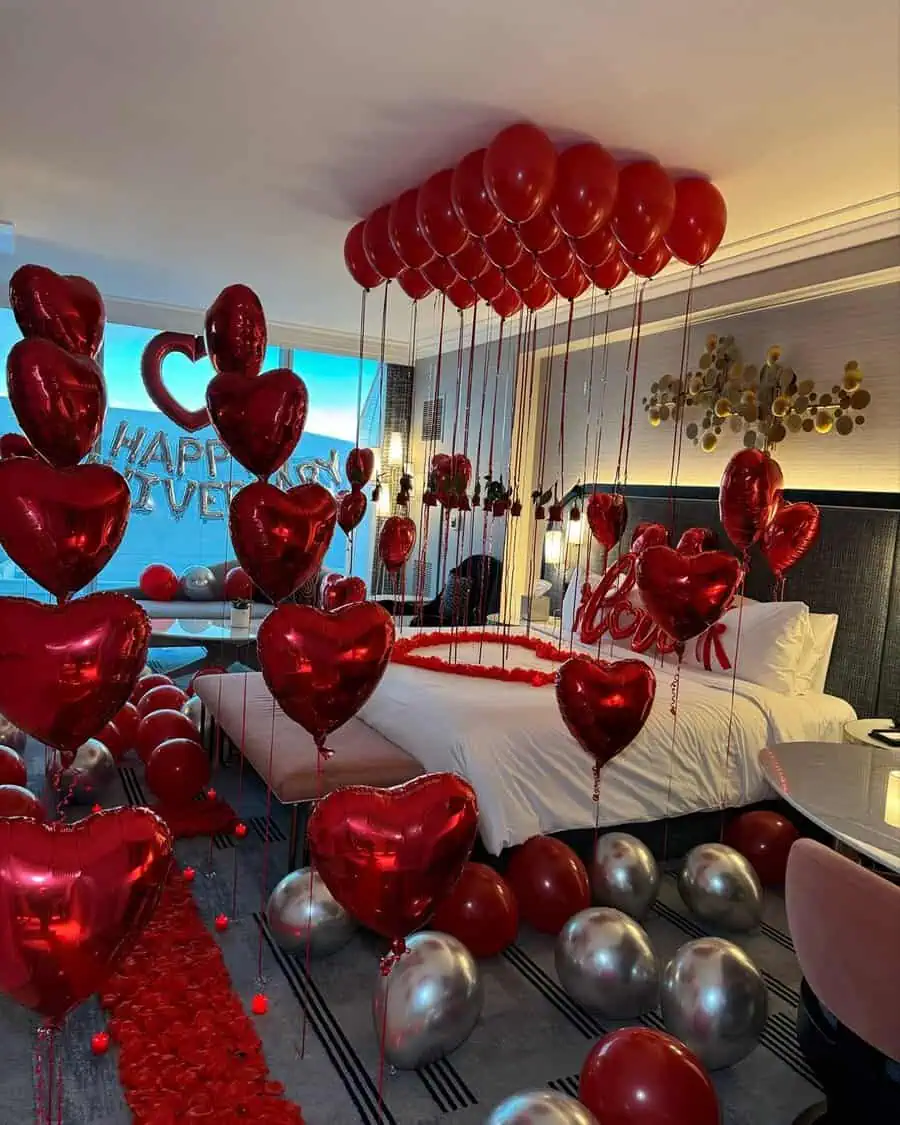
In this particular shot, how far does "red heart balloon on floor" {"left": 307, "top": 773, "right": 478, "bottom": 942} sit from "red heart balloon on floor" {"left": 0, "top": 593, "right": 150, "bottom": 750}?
1.55 feet

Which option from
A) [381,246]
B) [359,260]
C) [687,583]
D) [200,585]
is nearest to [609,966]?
[687,583]

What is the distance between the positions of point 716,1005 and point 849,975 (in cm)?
51

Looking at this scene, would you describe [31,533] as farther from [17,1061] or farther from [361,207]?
[361,207]

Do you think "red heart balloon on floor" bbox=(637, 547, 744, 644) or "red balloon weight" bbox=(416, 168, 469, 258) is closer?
"red heart balloon on floor" bbox=(637, 547, 744, 644)

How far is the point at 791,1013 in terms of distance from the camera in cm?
232

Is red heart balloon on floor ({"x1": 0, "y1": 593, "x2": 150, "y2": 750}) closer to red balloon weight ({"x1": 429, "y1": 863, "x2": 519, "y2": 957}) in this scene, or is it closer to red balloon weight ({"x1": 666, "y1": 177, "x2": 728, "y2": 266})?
red balloon weight ({"x1": 429, "y1": 863, "x2": 519, "y2": 957})

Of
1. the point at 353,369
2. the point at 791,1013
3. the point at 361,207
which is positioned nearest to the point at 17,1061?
the point at 791,1013

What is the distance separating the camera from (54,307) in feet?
6.88

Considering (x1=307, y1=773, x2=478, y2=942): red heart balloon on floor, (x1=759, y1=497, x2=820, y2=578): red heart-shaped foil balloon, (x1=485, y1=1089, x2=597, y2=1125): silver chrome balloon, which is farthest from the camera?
(x1=759, y1=497, x2=820, y2=578): red heart-shaped foil balloon

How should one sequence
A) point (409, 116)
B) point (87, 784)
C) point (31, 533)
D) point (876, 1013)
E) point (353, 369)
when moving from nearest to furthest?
point (876, 1013) < point (31, 533) < point (409, 116) < point (87, 784) < point (353, 369)

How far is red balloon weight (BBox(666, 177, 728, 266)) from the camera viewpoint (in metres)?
3.13

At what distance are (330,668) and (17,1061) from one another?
3.74ft

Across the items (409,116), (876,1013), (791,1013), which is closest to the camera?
(876,1013)

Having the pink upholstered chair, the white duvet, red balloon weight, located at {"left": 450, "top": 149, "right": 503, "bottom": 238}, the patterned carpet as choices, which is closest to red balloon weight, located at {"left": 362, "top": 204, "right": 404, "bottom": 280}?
red balloon weight, located at {"left": 450, "top": 149, "right": 503, "bottom": 238}
